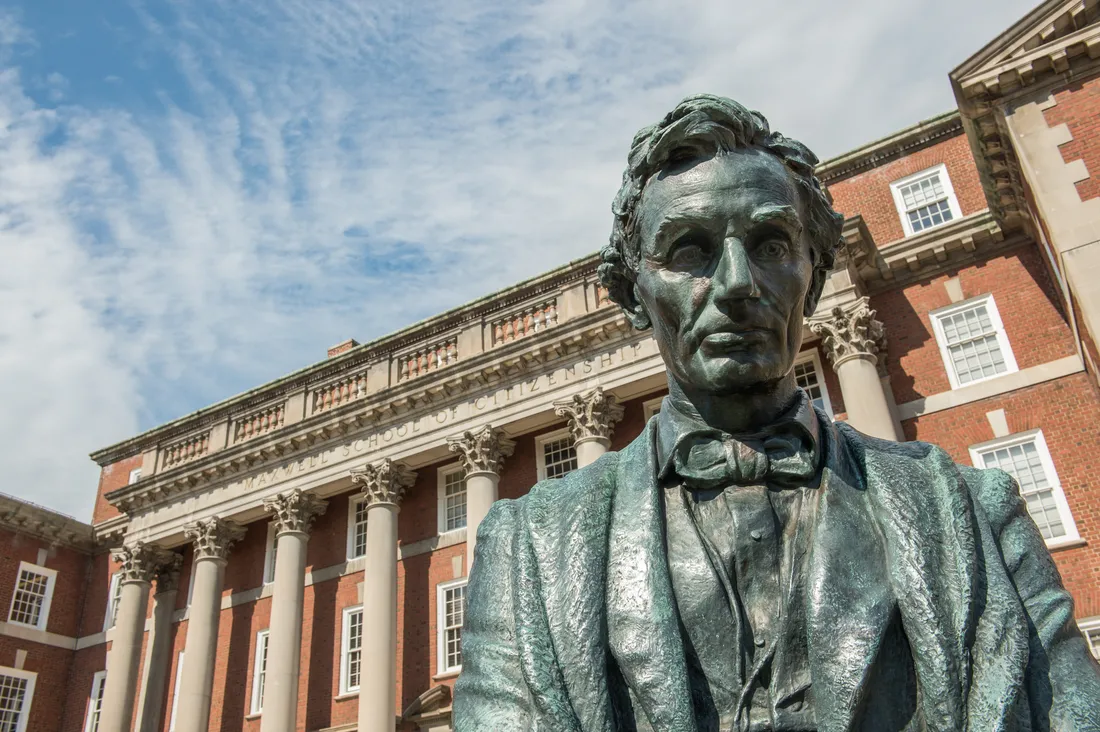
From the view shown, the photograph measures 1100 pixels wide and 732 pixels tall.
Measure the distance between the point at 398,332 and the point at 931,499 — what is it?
26688 millimetres

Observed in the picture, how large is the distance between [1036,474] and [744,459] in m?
20.0

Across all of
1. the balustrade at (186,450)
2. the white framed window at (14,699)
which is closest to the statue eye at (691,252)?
the balustrade at (186,450)

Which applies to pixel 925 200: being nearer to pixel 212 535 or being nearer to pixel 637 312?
pixel 212 535

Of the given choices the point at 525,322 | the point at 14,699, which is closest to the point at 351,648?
the point at 525,322

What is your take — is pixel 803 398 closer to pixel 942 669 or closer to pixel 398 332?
pixel 942 669

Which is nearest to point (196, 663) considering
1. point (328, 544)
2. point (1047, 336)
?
point (328, 544)

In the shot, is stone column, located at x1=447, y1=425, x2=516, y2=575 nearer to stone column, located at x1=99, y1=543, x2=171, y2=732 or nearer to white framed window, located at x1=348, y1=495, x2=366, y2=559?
white framed window, located at x1=348, y1=495, x2=366, y2=559

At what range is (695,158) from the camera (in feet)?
6.94

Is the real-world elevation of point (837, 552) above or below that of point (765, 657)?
above

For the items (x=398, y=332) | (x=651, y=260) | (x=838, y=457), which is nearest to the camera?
(x=838, y=457)

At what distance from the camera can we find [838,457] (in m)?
2.01

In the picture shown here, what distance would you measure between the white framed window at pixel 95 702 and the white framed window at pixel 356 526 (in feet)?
40.6

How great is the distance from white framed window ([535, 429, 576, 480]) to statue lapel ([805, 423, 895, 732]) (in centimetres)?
2320

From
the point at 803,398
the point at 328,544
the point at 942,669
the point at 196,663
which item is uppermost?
the point at 328,544
